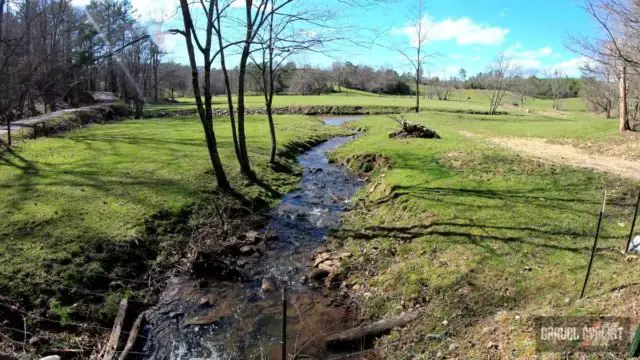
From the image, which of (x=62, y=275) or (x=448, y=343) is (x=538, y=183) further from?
(x=62, y=275)

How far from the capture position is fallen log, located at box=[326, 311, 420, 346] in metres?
6.85

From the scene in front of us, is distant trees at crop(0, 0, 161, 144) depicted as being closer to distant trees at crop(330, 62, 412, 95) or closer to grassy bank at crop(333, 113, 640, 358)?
grassy bank at crop(333, 113, 640, 358)

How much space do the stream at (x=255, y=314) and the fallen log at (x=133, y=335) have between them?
168 millimetres

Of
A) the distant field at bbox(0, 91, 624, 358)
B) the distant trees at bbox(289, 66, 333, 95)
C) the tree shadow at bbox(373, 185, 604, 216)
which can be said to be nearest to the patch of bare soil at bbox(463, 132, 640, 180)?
the distant field at bbox(0, 91, 624, 358)

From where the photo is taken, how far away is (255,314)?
7.77 m

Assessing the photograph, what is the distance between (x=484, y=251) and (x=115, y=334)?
7091mm

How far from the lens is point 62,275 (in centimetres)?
796

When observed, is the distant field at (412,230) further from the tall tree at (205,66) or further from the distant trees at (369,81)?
the distant trees at (369,81)

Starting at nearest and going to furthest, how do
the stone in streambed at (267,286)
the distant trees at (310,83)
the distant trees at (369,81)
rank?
the stone in streambed at (267,286) → the distant trees at (310,83) → the distant trees at (369,81)

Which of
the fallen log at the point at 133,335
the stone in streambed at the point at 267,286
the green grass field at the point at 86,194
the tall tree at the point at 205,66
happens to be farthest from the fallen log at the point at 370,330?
the tall tree at the point at 205,66

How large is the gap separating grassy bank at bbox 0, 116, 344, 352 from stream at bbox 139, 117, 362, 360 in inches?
44.6

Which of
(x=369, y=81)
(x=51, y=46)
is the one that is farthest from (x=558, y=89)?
(x=51, y=46)

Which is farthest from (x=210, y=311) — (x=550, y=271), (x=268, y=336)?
(x=550, y=271)

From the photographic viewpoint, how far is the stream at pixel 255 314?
6770 millimetres
